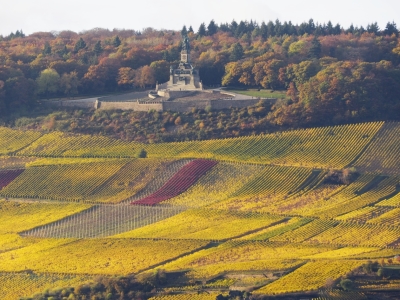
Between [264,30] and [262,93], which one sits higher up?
[264,30]

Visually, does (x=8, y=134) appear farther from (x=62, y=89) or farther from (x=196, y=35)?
(x=196, y=35)

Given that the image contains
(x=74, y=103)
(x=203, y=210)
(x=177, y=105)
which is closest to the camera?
(x=203, y=210)

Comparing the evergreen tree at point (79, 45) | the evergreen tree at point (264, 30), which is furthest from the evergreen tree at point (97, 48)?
the evergreen tree at point (264, 30)

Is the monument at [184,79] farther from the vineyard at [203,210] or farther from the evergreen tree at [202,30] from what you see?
the evergreen tree at [202,30]

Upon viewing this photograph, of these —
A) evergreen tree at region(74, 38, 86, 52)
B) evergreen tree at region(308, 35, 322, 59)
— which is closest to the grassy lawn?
evergreen tree at region(308, 35, 322, 59)

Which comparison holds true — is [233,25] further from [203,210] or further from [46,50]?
[203,210]

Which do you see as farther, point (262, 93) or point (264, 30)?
point (264, 30)

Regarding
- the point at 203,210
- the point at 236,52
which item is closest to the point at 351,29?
the point at 236,52
